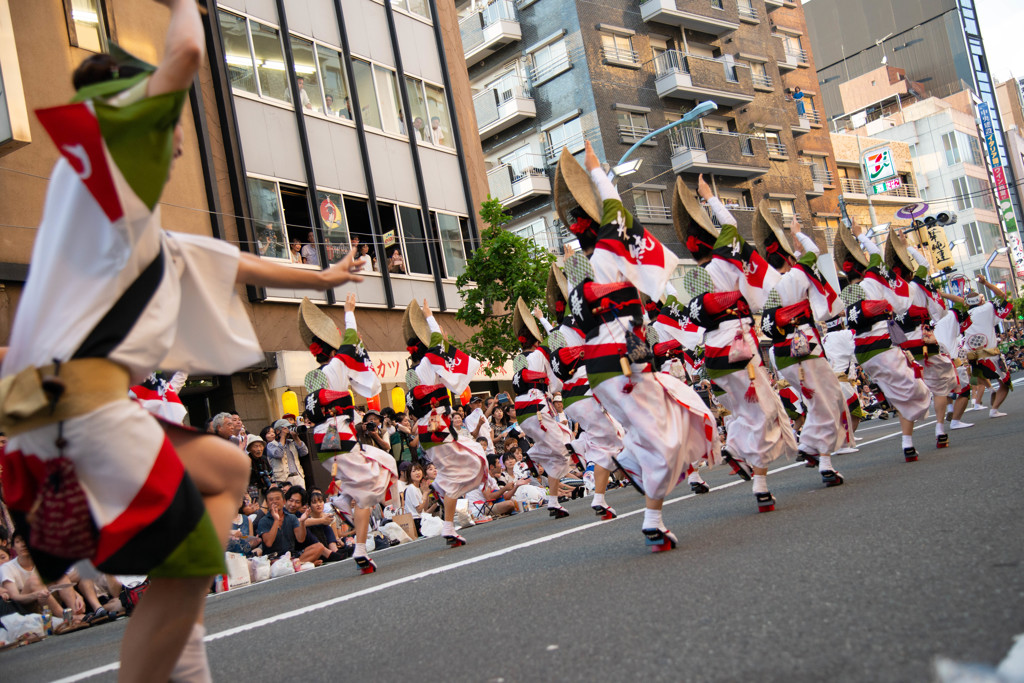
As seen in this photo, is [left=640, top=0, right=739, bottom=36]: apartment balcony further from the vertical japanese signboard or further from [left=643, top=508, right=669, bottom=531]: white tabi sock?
[left=643, top=508, right=669, bottom=531]: white tabi sock

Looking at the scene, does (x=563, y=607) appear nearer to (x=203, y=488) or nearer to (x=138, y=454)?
(x=203, y=488)

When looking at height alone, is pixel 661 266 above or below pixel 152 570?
above

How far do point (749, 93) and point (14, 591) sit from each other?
4019 centimetres

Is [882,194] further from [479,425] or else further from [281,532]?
[281,532]

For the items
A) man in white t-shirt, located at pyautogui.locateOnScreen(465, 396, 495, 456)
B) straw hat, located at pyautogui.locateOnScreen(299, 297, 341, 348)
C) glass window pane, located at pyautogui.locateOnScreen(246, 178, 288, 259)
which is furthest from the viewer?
glass window pane, located at pyautogui.locateOnScreen(246, 178, 288, 259)

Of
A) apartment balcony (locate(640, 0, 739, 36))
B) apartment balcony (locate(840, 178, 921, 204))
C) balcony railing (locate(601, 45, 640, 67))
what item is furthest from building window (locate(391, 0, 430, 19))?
apartment balcony (locate(840, 178, 921, 204))

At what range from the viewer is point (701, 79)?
41.3 metres

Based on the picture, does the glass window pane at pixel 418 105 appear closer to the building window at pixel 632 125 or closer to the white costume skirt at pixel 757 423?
the building window at pixel 632 125

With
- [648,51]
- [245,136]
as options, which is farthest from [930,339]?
[648,51]

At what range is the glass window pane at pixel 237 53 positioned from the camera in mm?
20438

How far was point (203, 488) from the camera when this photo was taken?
2.80 metres

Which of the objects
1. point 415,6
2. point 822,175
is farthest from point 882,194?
point 415,6

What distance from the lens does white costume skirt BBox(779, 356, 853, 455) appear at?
815 cm

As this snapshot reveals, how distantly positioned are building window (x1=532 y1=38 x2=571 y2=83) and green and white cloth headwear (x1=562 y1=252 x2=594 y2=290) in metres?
33.1
